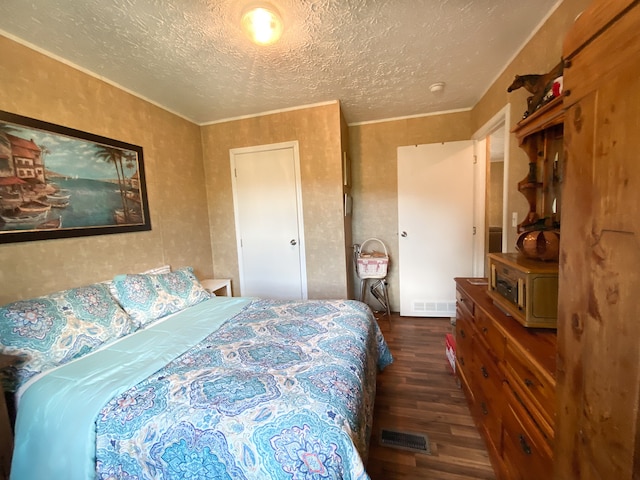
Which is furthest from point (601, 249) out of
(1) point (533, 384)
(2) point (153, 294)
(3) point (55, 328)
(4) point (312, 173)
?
(4) point (312, 173)

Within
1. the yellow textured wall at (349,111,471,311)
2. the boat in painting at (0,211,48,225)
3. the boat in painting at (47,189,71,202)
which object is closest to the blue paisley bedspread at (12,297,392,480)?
the boat in painting at (0,211,48,225)

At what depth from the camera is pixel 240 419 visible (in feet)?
2.89

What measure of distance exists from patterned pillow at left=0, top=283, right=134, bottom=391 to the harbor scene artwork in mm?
480

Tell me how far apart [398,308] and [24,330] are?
3.26 meters

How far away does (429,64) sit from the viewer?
6.45 feet

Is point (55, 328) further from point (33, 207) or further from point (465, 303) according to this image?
point (465, 303)

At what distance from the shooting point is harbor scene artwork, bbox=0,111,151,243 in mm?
1499

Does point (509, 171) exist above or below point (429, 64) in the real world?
below

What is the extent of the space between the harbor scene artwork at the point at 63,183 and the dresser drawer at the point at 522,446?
2666 mm

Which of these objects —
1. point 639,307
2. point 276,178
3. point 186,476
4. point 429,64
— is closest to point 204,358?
point 186,476

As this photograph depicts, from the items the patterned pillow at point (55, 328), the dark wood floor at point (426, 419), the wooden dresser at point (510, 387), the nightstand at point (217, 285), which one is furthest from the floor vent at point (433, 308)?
the patterned pillow at point (55, 328)

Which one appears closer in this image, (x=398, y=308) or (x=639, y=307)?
(x=639, y=307)

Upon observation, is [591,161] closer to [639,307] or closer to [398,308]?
[639,307]

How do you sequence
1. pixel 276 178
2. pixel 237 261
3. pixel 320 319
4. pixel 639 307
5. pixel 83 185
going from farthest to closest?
pixel 237 261 → pixel 276 178 → pixel 83 185 → pixel 320 319 → pixel 639 307
